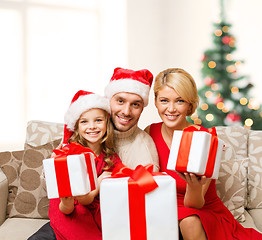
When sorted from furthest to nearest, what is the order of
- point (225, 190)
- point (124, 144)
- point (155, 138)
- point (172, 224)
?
point (225, 190) < point (155, 138) < point (124, 144) < point (172, 224)

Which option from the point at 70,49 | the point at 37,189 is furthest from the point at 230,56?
the point at 37,189

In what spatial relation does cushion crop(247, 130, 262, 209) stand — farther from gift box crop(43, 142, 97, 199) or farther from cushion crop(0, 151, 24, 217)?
cushion crop(0, 151, 24, 217)

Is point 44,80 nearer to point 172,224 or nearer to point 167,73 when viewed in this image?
point 167,73

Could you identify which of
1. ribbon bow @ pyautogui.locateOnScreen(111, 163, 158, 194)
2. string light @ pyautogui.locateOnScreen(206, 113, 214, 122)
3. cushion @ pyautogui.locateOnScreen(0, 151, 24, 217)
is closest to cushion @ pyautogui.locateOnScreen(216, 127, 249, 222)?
ribbon bow @ pyautogui.locateOnScreen(111, 163, 158, 194)

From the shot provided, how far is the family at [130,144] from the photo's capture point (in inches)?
56.2

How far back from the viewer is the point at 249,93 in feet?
11.4

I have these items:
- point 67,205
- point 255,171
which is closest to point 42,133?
point 67,205

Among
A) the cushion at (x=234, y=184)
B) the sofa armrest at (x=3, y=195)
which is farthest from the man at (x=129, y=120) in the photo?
the cushion at (x=234, y=184)

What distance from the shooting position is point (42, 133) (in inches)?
82.7

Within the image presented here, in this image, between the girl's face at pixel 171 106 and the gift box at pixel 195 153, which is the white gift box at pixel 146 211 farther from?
the girl's face at pixel 171 106

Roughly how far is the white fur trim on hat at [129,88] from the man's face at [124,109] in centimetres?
2

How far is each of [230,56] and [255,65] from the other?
1.93 feet

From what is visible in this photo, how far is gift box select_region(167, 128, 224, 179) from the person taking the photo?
1.16 m

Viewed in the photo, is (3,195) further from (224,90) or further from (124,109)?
(224,90)
